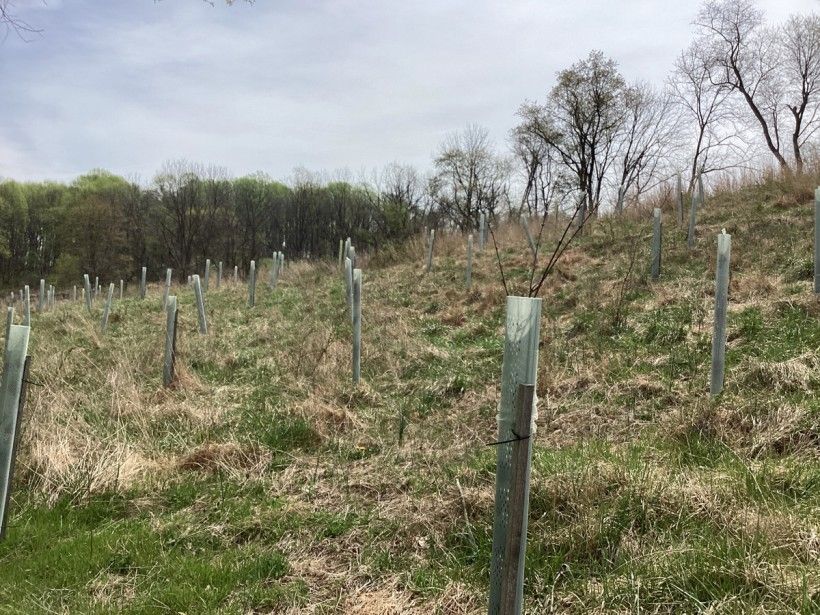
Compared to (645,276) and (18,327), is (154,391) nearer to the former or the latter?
(18,327)

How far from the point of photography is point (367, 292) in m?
15.3

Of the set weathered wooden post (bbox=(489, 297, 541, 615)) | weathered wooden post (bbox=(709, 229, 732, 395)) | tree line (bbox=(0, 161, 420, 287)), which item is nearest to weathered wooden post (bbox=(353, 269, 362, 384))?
weathered wooden post (bbox=(709, 229, 732, 395))

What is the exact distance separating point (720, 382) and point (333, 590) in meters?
3.80

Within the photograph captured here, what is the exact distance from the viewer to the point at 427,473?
4000 millimetres

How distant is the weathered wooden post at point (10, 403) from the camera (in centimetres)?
356

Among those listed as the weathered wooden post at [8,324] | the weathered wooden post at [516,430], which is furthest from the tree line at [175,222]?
the weathered wooden post at [516,430]

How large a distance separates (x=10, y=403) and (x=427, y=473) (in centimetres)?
286

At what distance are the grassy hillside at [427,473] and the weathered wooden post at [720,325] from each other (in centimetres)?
19

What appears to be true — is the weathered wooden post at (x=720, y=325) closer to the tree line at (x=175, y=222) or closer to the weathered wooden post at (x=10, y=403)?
the weathered wooden post at (x=10, y=403)

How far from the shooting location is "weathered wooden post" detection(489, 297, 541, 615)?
5.67ft

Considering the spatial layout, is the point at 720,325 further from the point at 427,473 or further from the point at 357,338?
the point at 357,338

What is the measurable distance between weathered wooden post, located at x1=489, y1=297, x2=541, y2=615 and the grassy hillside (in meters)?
0.82

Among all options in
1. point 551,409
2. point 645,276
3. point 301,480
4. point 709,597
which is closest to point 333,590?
point 301,480

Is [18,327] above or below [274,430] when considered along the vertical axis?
above
